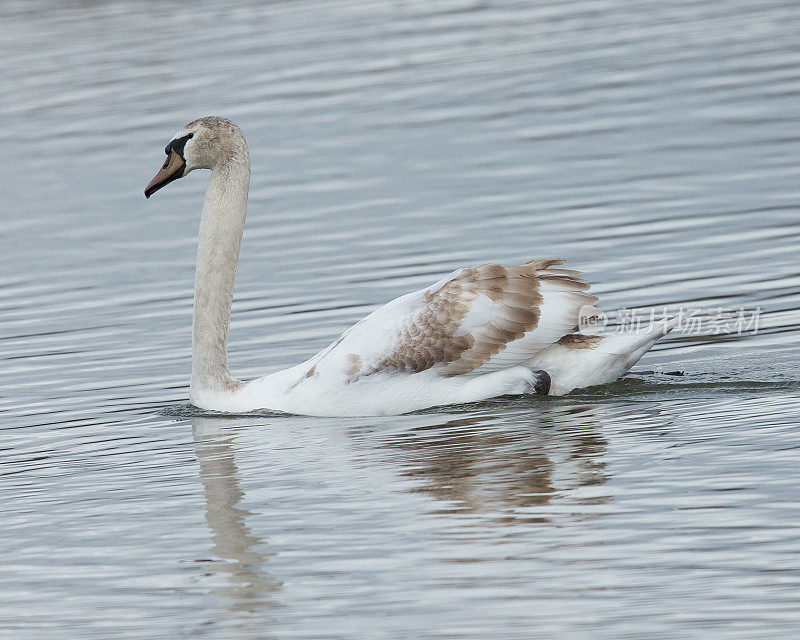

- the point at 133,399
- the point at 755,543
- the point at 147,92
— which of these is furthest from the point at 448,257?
the point at 147,92

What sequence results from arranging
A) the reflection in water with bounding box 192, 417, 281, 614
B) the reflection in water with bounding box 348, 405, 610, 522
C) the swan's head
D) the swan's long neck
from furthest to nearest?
1. the swan's head
2. the swan's long neck
3. the reflection in water with bounding box 348, 405, 610, 522
4. the reflection in water with bounding box 192, 417, 281, 614

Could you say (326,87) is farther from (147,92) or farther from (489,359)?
(489,359)

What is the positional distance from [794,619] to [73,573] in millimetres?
3245

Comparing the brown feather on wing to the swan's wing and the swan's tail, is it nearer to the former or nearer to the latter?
the swan's wing

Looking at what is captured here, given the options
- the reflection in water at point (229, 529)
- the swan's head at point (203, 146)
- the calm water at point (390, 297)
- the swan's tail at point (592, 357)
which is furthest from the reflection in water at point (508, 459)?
the swan's head at point (203, 146)

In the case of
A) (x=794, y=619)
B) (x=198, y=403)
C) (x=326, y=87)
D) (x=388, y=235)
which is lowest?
(x=794, y=619)

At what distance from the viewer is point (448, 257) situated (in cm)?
1414

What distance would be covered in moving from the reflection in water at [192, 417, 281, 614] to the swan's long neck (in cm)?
76

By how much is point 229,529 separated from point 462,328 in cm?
262

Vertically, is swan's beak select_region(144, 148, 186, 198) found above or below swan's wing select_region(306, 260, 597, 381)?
above

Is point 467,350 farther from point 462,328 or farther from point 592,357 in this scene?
point 592,357

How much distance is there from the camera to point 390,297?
12.9 metres

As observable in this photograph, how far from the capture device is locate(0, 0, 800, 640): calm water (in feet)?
21.9

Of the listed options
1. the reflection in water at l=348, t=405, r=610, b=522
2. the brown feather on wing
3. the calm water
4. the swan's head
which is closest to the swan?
the brown feather on wing
